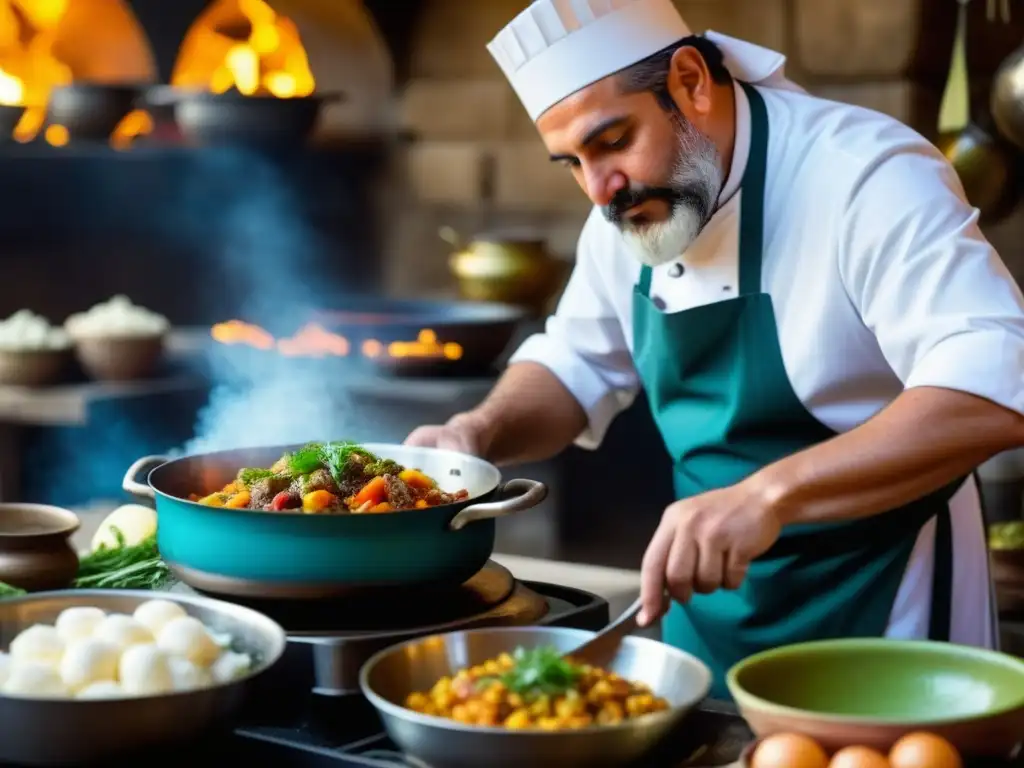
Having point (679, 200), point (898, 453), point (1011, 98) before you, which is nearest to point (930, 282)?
point (898, 453)

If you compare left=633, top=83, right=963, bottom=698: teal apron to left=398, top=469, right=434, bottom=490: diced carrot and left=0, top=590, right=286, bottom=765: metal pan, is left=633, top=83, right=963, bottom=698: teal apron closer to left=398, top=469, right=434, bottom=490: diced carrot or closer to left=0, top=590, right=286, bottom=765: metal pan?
left=398, top=469, right=434, bottom=490: diced carrot

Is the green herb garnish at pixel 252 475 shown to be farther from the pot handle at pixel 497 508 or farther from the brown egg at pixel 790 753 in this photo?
the brown egg at pixel 790 753

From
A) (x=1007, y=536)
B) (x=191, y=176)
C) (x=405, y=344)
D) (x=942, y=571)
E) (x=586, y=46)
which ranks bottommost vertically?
(x=1007, y=536)

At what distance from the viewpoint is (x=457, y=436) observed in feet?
7.81

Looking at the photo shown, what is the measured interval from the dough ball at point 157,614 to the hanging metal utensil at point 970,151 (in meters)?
2.97

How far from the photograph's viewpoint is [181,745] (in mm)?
1473

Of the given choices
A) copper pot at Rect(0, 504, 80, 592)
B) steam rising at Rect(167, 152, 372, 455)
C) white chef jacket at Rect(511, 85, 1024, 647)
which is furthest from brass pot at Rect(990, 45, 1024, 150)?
copper pot at Rect(0, 504, 80, 592)

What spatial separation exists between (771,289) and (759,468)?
0.27 m

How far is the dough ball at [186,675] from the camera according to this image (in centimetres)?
148

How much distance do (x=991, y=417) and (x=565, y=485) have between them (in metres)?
2.47

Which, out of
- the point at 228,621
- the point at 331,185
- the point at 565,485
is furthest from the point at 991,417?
the point at 331,185

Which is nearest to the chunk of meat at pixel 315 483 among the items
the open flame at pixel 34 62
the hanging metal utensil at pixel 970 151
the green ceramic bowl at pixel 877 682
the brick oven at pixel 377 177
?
the green ceramic bowl at pixel 877 682

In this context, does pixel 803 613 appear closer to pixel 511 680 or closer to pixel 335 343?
pixel 511 680

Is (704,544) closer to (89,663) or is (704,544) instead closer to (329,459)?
(329,459)
